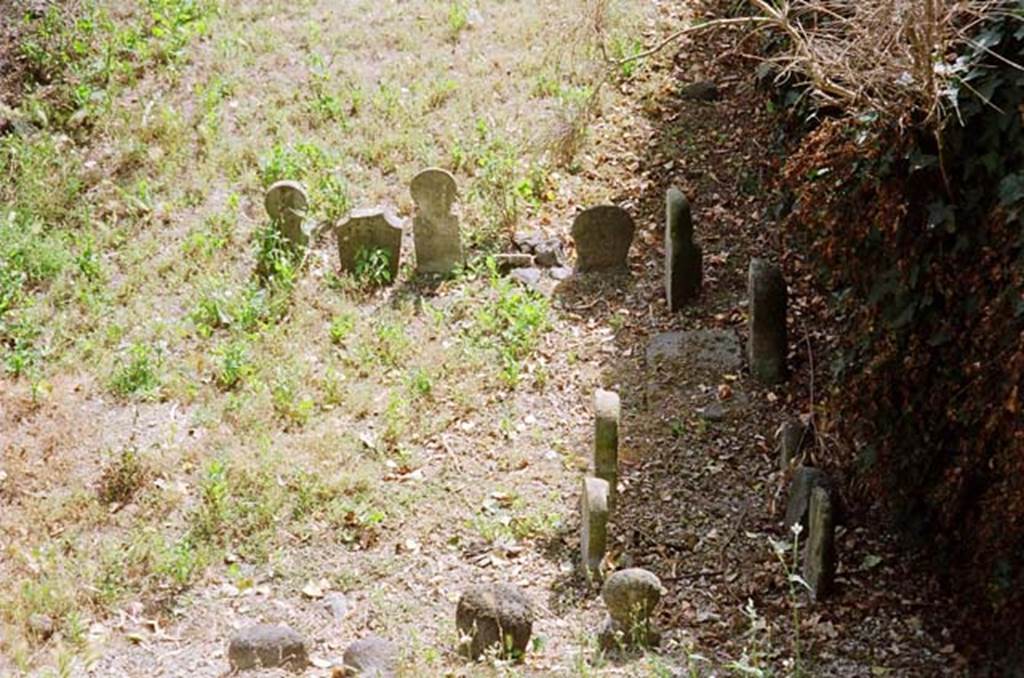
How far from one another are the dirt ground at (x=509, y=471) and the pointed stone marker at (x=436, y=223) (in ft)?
0.91

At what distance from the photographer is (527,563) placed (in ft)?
23.5

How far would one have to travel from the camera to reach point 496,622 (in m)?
6.26

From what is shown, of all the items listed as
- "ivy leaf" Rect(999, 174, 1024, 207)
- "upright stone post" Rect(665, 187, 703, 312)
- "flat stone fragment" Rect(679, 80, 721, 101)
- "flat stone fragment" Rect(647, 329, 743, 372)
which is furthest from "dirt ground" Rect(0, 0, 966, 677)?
"ivy leaf" Rect(999, 174, 1024, 207)

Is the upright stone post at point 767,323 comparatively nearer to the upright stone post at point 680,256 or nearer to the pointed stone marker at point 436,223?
the upright stone post at point 680,256

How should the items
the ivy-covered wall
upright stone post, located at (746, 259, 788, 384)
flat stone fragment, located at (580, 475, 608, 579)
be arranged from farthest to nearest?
upright stone post, located at (746, 259, 788, 384), flat stone fragment, located at (580, 475, 608, 579), the ivy-covered wall

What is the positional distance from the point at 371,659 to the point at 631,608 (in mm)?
1228

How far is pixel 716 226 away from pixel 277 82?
4.24 metres

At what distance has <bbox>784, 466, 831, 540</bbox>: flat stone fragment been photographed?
689 centimetres

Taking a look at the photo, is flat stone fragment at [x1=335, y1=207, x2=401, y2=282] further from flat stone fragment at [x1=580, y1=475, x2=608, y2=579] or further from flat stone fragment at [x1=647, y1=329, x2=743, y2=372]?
flat stone fragment at [x1=580, y1=475, x2=608, y2=579]

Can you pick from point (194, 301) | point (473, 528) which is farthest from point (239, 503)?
point (194, 301)

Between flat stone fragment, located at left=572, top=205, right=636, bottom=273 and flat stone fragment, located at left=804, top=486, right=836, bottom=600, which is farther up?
flat stone fragment, located at left=572, top=205, right=636, bottom=273

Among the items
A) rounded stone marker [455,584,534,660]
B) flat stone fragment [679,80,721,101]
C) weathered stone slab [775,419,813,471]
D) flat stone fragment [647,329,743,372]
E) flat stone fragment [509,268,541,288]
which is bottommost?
rounded stone marker [455,584,534,660]

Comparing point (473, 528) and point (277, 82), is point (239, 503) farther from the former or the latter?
point (277, 82)

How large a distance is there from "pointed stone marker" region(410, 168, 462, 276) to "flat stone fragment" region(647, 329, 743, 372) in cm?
178
